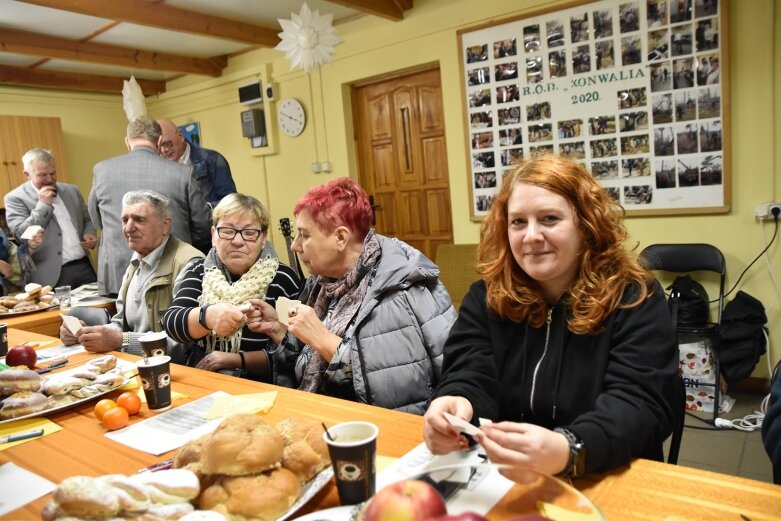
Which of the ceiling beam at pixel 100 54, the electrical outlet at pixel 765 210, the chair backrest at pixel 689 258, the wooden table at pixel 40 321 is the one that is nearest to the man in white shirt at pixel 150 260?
the wooden table at pixel 40 321

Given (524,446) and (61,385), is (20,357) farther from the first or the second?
(524,446)

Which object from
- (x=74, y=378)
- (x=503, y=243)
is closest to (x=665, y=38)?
(x=503, y=243)

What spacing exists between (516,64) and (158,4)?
8.73 feet

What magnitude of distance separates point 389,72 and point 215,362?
3363 mm

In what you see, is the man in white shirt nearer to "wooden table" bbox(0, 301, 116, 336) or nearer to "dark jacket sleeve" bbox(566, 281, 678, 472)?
"wooden table" bbox(0, 301, 116, 336)

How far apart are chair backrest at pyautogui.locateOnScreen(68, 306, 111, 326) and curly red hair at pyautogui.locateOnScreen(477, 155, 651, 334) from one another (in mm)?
1753

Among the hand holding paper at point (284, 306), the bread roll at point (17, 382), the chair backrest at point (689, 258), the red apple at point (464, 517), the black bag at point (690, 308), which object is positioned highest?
the hand holding paper at point (284, 306)

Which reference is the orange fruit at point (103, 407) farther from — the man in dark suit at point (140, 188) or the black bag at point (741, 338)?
the black bag at point (741, 338)

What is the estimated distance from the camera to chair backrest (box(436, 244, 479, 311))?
→ 9.98 ft

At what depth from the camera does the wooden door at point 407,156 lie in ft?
15.2

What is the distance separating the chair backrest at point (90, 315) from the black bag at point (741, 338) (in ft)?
10.1

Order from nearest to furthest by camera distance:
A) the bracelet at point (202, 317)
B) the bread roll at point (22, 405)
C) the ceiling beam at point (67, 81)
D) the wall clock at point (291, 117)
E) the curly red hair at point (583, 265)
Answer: the curly red hair at point (583, 265) < the bread roll at point (22, 405) < the bracelet at point (202, 317) < the wall clock at point (291, 117) < the ceiling beam at point (67, 81)

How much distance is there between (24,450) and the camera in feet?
3.97

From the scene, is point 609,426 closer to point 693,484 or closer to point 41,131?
point 693,484
